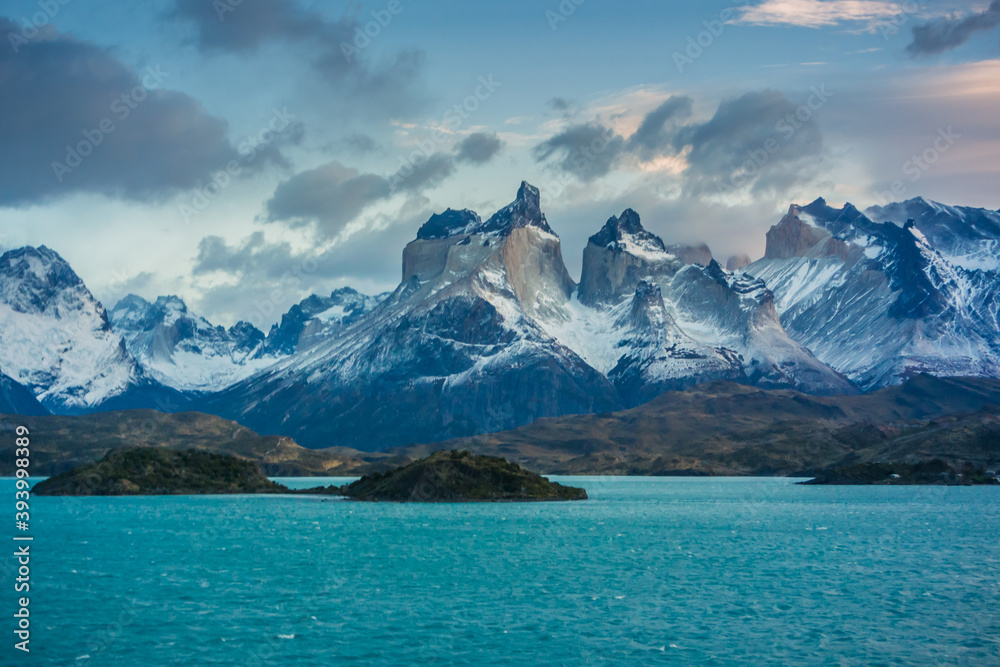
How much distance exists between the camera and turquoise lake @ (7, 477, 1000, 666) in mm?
64688

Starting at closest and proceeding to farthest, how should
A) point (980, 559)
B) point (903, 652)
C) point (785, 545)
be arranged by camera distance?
point (903, 652) < point (980, 559) < point (785, 545)

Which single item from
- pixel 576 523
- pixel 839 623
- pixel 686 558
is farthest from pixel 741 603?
pixel 576 523

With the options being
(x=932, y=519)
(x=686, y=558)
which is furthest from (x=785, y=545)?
(x=932, y=519)

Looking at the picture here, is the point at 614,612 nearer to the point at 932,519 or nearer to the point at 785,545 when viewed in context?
the point at 785,545

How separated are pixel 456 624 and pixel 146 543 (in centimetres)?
6654

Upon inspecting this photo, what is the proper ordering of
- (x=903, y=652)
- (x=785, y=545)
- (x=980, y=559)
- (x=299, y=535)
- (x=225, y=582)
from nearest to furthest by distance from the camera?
(x=903, y=652), (x=225, y=582), (x=980, y=559), (x=785, y=545), (x=299, y=535)

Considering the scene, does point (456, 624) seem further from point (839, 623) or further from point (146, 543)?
point (146, 543)

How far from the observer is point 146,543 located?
419 feet

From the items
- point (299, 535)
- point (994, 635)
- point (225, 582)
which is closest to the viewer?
point (994, 635)

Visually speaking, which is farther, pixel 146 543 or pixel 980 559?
pixel 146 543

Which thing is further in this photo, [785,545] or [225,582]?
[785,545]

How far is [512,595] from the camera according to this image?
8625cm

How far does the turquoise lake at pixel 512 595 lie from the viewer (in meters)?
64.7

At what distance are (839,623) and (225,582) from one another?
165 ft
